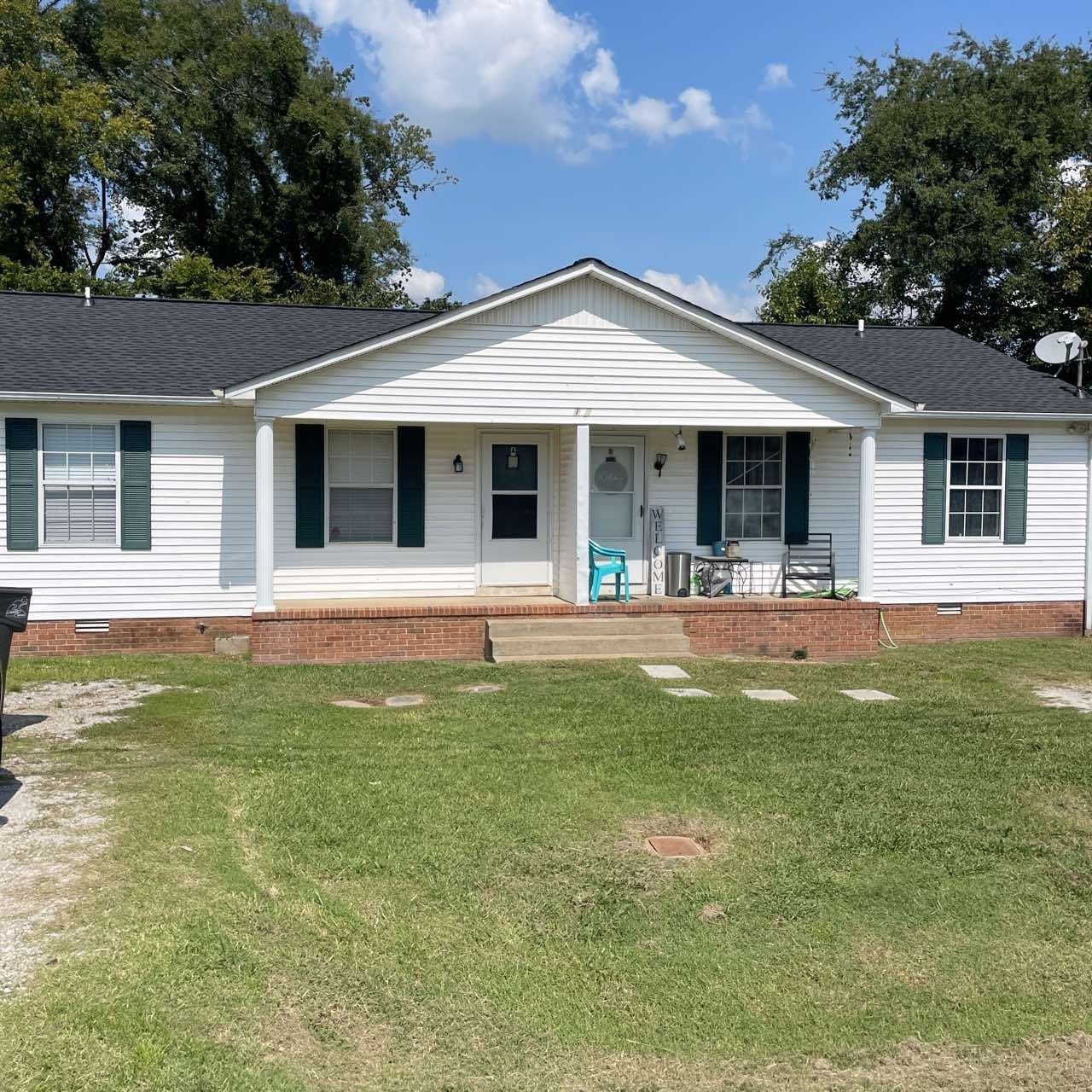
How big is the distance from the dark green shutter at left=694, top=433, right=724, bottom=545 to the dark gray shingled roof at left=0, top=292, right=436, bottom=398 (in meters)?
3.97

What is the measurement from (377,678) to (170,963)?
615 cm

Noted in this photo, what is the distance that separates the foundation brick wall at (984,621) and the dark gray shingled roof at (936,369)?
2592 millimetres

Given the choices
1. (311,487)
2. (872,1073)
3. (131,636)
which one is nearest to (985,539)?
(311,487)

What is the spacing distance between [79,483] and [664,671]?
661cm

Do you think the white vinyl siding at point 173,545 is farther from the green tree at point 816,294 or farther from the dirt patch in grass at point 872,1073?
the green tree at point 816,294

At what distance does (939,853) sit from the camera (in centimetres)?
534

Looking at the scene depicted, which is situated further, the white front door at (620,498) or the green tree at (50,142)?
the green tree at (50,142)

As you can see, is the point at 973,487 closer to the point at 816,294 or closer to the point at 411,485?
the point at 411,485

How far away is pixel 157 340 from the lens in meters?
13.0

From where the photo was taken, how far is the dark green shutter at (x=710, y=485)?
1337 cm

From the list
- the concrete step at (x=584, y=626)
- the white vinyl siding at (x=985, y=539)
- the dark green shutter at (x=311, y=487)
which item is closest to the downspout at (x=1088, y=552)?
the white vinyl siding at (x=985, y=539)

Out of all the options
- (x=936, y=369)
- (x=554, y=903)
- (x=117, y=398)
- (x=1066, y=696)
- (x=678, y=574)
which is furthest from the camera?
(x=936, y=369)

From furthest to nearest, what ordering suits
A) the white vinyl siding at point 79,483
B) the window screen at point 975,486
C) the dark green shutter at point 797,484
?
1. the window screen at point 975,486
2. the dark green shutter at point 797,484
3. the white vinyl siding at point 79,483

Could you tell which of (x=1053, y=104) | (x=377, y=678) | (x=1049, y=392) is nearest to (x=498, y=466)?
(x=377, y=678)
